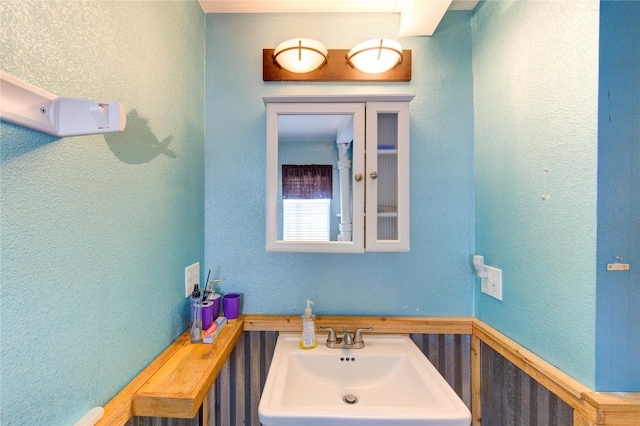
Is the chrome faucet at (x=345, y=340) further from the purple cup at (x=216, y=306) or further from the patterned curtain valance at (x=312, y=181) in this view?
the patterned curtain valance at (x=312, y=181)

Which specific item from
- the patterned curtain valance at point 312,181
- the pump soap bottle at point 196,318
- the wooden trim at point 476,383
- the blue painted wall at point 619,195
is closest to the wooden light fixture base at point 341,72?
the patterned curtain valance at point 312,181

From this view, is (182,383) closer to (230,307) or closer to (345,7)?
(230,307)

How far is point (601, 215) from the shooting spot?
0.66m

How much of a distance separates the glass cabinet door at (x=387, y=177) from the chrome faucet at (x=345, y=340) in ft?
1.19

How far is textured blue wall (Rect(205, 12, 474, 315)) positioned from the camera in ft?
3.76

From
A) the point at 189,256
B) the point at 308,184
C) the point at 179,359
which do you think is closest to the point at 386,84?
the point at 308,184

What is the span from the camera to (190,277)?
1021 mm

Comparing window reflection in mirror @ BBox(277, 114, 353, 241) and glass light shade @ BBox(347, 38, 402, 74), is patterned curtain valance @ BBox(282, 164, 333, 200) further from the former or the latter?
glass light shade @ BBox(347, 38, 402, 74)

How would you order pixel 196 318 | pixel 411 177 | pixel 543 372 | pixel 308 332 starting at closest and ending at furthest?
1. pixel 543 372
2. pixel 196 318
3. pixel 308 332
4. pixel 411 177

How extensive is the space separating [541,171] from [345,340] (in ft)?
2.93

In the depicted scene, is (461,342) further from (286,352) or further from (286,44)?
(286,44)

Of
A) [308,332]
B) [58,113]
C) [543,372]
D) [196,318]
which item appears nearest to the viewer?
[58,113]

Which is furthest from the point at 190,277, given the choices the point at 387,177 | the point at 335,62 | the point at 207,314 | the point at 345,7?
the point at 345,7

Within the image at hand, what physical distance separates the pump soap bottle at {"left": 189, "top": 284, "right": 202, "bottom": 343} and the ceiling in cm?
117
